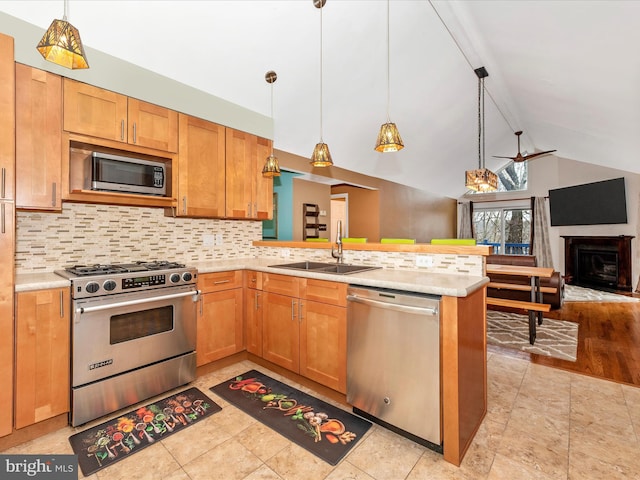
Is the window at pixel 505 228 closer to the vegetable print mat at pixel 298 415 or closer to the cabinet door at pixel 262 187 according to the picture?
the cabinet door at pixel 262 187

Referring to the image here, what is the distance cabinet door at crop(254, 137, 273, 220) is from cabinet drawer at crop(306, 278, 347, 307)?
1435 millimetres

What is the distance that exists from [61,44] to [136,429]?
2.15 m

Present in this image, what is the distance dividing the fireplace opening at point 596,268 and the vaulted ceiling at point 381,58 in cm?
231

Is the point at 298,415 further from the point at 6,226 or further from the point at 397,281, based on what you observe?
the point at 6,226

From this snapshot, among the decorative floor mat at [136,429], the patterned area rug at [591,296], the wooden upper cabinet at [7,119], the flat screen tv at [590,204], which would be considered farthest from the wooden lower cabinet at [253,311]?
the flat screen tv at [590,204]

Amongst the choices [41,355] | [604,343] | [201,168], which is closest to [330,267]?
[201,168]

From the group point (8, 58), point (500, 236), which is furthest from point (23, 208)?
point (500, 236)

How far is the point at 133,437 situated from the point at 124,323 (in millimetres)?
724

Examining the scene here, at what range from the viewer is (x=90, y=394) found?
6.72 feet

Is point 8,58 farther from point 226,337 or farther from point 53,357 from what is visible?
point 226,337

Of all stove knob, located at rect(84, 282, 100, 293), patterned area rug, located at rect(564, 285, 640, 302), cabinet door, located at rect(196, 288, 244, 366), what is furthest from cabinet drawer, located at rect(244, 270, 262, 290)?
patterned area rug, located at rect(564, 285, 640, 302)

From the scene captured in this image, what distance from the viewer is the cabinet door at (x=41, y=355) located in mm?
1842

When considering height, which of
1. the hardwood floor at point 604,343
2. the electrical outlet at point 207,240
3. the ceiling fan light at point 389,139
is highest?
the ceiling fan light at point 389,139

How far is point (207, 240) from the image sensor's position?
3379 millimetres
